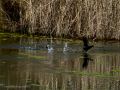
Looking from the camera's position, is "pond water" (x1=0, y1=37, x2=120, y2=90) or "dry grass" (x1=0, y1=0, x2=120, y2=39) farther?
"dry grass" (x1=0, y1=0, x2=120, y2=39)

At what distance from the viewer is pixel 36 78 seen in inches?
222

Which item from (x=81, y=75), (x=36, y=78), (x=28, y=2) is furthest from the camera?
(x=28, y=2)

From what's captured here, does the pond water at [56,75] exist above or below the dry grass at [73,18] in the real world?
below

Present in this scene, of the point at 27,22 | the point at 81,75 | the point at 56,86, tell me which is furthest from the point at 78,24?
the point at 56,86

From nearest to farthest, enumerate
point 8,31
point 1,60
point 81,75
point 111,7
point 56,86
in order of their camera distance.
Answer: point 56,86 < point 81,75 < point 1,60 < point 111,7 < point 8,31

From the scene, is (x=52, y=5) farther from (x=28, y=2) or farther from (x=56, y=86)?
(x=56, y=86)

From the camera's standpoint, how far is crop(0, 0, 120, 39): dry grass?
14109mm

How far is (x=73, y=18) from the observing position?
15203 millimetres

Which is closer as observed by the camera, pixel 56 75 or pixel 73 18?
pixel 56 75

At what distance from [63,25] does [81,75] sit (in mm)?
9002

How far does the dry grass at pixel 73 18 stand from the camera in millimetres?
14109

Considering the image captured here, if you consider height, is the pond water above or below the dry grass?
below

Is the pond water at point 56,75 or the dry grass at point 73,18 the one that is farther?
the dry grass at point 73,18

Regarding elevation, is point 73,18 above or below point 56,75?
→ above
